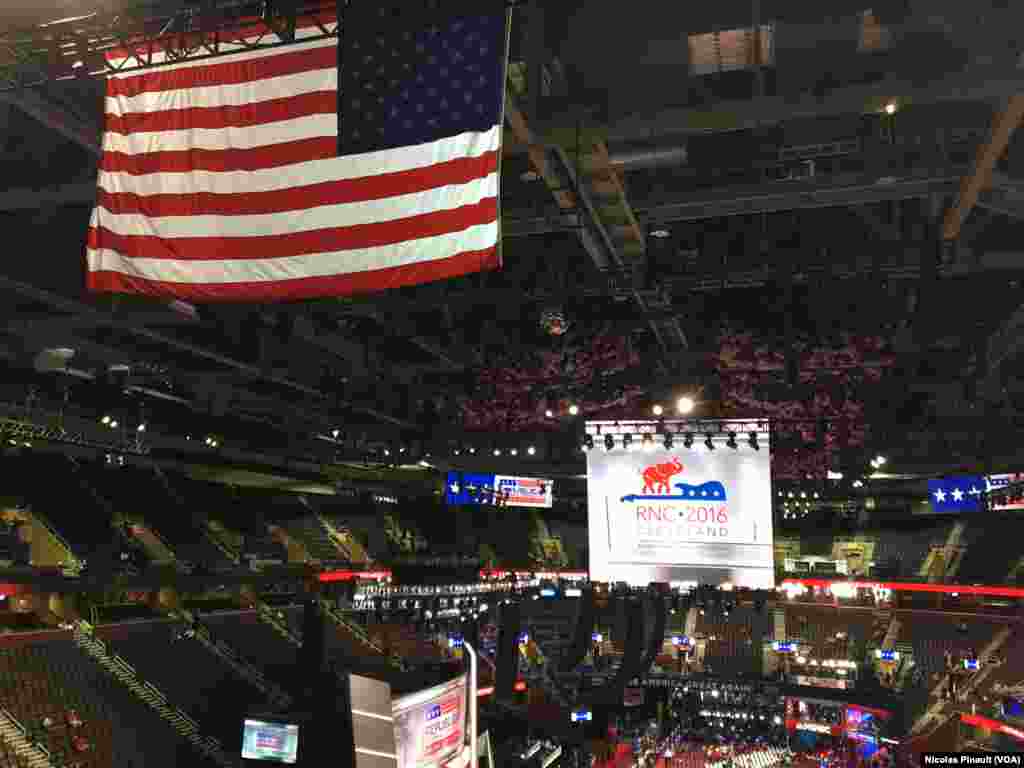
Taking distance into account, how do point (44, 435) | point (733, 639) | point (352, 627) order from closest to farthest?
point (44, 435)
point (352, 627)
point (733, 639)

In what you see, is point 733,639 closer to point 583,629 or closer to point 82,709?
point 583,629

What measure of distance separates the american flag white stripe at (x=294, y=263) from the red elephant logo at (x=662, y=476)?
9.08 meters

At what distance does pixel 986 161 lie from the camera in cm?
689

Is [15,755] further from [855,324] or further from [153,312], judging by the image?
[855,324]

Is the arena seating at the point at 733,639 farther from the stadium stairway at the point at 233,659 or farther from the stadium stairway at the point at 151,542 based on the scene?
the stadium stairway at the point at 151,542

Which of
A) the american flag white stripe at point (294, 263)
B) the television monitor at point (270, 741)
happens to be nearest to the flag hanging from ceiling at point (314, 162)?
the american flag white stripe at point (294, 263)

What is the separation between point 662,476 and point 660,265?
12.7ft

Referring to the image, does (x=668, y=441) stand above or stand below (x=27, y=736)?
above

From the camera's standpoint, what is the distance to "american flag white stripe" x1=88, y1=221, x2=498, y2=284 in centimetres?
482

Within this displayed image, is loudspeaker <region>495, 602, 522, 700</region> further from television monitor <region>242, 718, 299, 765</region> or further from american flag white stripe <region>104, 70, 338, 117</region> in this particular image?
american flag white stripe <region>104, 70, 338, 117</region>

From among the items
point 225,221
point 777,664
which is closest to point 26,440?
point 225,221

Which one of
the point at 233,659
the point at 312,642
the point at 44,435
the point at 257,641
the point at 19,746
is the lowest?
the point at 19,746

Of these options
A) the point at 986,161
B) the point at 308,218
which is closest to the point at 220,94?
the point at 308,218

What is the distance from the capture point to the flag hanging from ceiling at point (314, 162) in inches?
186
